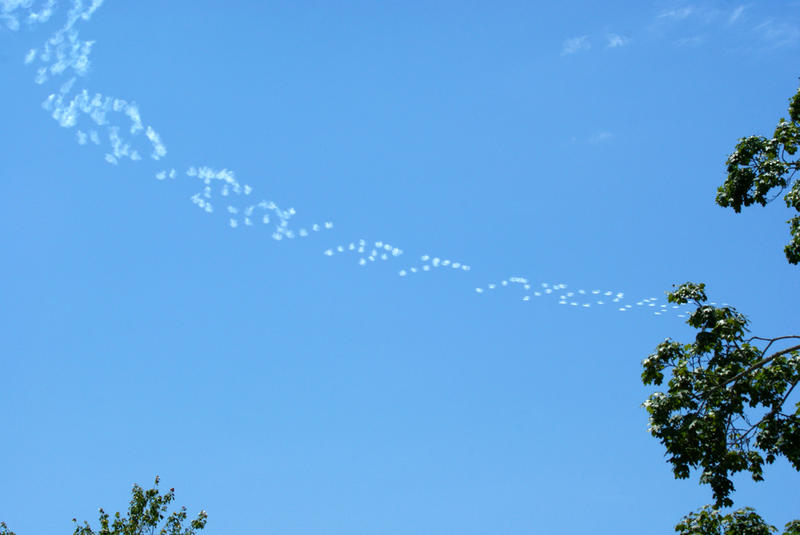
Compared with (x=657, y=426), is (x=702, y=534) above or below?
below

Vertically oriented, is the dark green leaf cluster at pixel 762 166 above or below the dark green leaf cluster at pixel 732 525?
above

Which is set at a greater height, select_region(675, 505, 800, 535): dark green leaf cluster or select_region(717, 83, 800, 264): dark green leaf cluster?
select_region(717, 83, 800, 264): dark green leaf cluster

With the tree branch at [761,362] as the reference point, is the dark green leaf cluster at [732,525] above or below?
below

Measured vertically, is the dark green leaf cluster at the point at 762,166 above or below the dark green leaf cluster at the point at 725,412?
above

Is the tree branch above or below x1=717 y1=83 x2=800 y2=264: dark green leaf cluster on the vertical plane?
below

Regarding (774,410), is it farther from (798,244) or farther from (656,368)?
(798,244)

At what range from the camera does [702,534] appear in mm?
14867

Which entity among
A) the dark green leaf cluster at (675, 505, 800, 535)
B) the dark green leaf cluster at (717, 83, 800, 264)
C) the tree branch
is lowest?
the dark green leaf cluster at (675, 505, 800, 535)

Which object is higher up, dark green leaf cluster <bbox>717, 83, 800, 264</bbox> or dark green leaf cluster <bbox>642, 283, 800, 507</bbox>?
dark green leaf cluster <bbox>717, 83, 800, 264</bbox>

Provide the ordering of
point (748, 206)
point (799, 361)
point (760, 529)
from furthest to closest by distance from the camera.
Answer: point (748, 206) < point (799, 361) < point (760, 529)

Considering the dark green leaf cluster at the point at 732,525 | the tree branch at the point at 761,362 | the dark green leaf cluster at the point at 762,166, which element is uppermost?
the dark green leaf cluster at the point at 762,166

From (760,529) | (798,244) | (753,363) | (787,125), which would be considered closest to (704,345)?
(753,363)

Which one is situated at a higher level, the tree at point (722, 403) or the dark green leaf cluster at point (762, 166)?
the dark green leaf cluster at point (762, 166)

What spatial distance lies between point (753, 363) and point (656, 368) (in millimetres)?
2154
